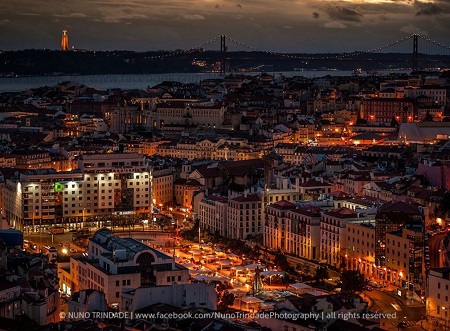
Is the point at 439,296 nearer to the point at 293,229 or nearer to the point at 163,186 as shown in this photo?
the point at 293,229

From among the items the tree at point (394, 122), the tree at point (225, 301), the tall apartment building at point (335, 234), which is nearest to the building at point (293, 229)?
the tall apartment building at point (335, 234)

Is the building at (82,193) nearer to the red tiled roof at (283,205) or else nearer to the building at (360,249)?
the red tiled roof at (283,205)

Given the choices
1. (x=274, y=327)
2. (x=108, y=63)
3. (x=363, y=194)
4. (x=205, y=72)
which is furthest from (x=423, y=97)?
(x=108, y=63)

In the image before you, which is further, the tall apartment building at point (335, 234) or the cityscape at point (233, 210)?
the tall apartment building at point (335, 234)

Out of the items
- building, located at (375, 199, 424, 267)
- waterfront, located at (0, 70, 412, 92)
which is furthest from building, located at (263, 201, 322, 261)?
waterfront, located at (0, 70, 412, 92)

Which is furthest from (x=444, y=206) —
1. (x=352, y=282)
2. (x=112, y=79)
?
(x=112, y=79)

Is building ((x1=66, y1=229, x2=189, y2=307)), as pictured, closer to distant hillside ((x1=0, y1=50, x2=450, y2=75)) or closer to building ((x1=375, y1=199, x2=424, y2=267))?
building ((x1=375, y1=199, x2=424, y2=267))
